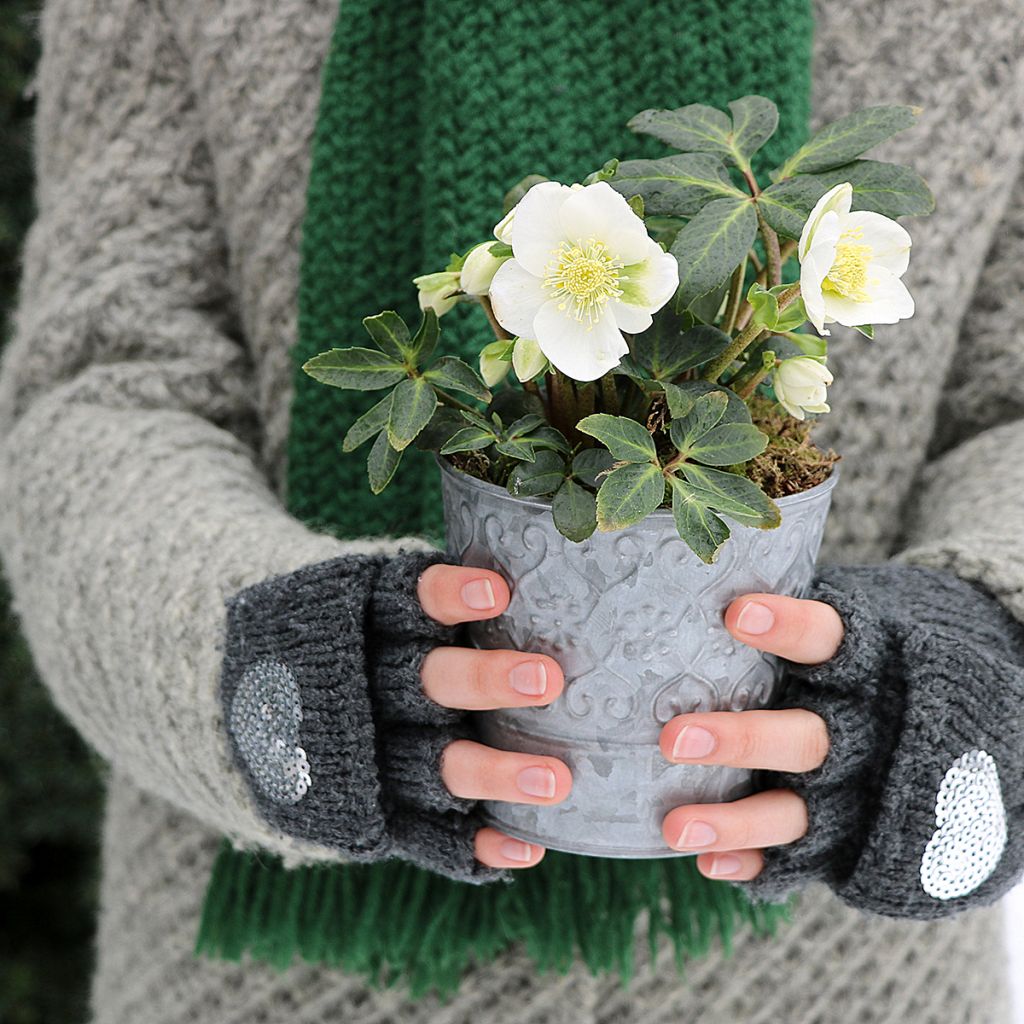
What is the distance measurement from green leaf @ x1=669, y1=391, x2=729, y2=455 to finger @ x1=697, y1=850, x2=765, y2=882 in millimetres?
239

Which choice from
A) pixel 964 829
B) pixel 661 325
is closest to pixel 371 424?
pixel 661 325

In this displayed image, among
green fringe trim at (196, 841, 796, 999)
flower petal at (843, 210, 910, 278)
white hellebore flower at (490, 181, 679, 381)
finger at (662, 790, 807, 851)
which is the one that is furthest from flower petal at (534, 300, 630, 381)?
green fringe trim at (196, 841, 796, 999)

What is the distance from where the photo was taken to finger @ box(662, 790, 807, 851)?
19.2 inches

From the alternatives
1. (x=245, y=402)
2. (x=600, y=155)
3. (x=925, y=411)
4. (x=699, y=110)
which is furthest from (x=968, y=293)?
(x=245, y=402)

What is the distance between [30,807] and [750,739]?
1.41 m

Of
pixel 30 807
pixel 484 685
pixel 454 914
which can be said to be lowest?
pixel 30 807

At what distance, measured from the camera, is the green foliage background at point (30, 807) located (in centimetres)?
144

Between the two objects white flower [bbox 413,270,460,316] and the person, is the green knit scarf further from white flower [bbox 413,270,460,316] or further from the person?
white flower [bbox 413,270,460,316]

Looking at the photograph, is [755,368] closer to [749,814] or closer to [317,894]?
[749,814]

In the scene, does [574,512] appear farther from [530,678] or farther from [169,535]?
[169,535]

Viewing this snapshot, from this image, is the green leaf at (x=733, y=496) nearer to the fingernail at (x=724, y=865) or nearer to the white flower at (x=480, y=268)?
the white flower at (x=480, y=268)

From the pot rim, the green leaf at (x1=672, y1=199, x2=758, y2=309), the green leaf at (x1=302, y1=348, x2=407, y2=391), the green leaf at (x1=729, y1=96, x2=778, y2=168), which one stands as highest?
the green leaf at (x1=729, y1=96, x2=778, y2=168)

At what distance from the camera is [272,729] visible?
53 centimetres

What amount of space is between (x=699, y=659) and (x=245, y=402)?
0.48 metres
